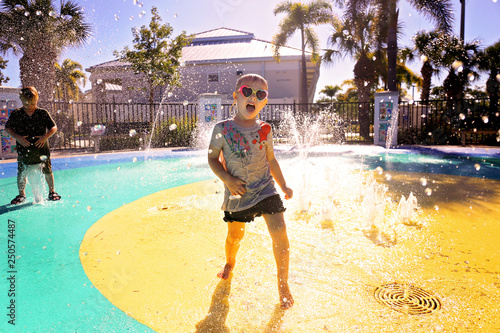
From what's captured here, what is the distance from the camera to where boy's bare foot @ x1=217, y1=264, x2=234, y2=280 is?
259 cm

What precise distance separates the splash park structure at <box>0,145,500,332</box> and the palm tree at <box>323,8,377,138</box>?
53.4ft

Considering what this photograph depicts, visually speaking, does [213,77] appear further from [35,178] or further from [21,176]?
[21,176]

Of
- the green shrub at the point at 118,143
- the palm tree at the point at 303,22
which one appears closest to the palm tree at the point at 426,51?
the palm tree at the point at 303,22

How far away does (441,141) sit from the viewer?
1510cm

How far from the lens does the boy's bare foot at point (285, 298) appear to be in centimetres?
218

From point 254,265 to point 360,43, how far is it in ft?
74.5

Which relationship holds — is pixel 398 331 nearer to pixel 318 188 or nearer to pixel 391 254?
pixel 391 254

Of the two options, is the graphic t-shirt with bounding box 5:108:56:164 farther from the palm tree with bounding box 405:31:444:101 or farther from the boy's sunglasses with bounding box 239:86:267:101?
the palm tree with bounding box 405:31:444:101

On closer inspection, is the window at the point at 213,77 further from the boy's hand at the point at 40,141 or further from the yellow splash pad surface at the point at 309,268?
the yellow splash pad surface at the point at 309,268

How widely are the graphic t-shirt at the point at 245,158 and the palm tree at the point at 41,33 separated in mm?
18629

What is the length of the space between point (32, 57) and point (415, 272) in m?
21.2

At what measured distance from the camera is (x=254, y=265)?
2840 mm

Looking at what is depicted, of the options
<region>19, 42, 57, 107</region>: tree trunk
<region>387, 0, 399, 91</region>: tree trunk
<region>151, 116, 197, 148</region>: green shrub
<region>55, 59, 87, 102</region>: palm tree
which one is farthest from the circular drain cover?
<region>55, 59, 87, 102</region>: palm tree

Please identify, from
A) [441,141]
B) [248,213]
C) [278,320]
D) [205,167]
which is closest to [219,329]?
[278,320]
